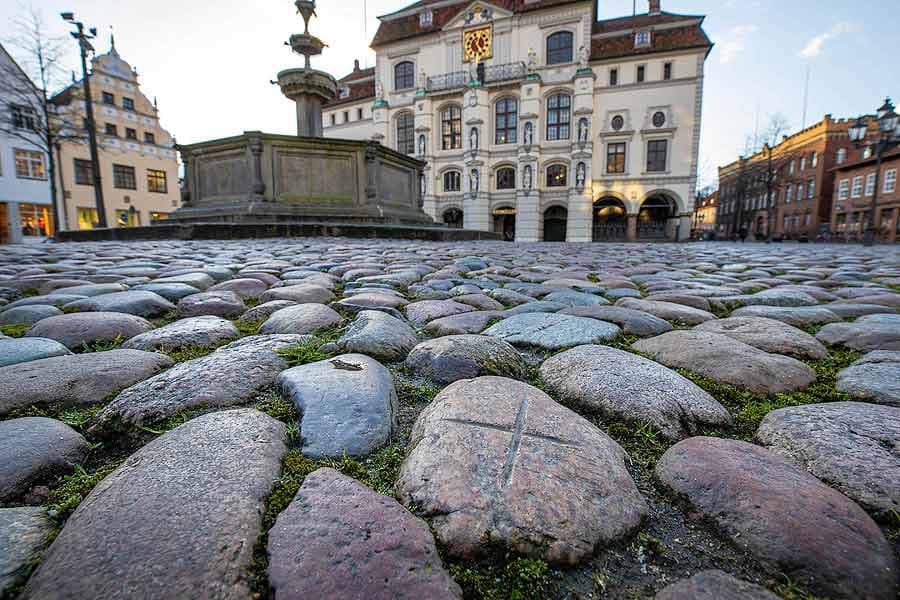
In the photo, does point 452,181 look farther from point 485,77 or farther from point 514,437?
point 514,437

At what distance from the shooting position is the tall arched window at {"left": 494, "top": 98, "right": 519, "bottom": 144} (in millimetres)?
25625

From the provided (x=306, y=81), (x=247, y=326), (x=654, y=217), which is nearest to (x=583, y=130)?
(x=654, y=217)

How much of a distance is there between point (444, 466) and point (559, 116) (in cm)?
2767

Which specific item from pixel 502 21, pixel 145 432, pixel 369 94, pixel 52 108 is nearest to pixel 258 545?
pixel 145 432

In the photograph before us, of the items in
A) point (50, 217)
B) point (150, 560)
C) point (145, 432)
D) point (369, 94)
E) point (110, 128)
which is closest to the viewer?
point (150, 560)

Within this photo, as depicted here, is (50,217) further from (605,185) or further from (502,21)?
(605,185)

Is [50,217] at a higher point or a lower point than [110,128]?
lower

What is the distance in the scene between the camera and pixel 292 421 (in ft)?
3.03

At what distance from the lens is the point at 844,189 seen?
108 feet

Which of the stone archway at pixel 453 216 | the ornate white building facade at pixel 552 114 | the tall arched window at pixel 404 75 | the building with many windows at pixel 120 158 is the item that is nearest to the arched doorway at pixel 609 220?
the ornate white building facade at pixel 552 114

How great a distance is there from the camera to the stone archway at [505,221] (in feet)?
88.9

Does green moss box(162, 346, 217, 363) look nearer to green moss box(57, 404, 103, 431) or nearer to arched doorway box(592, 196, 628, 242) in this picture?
green moss box(57, 404, 103, 431)

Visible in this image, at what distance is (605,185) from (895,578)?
89.7 ft

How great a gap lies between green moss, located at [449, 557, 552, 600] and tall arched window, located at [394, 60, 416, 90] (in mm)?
31268
